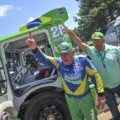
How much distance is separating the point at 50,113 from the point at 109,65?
1.81 metres

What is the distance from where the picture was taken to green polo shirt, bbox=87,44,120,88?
4.61 m

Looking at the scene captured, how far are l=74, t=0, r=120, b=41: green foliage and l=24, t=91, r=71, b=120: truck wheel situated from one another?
136ft

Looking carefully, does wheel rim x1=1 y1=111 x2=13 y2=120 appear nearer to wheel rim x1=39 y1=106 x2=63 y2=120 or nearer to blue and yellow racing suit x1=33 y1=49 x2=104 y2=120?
wheel rim x1=39 y1=106 x2=63 y2=120

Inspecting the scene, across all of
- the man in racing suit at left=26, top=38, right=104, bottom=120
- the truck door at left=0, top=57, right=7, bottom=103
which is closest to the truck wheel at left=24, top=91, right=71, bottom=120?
the truck door at left=0, top=57, right=7, bottom=103

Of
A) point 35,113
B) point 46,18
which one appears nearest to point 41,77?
point 35,113

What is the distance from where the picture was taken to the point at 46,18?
6051 mm

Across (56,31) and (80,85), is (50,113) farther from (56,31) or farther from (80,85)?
(80,85)

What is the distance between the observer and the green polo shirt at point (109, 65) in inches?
182

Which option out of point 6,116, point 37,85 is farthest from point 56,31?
point 6,116

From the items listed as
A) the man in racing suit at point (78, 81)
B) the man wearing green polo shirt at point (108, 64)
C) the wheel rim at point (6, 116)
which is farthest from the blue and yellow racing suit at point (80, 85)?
the wheel rim at point (6, 116)

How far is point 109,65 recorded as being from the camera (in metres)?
4.61

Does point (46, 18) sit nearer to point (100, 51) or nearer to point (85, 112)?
point (100, 51)

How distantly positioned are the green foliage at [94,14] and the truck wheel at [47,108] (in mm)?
41488

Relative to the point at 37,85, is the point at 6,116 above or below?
below
